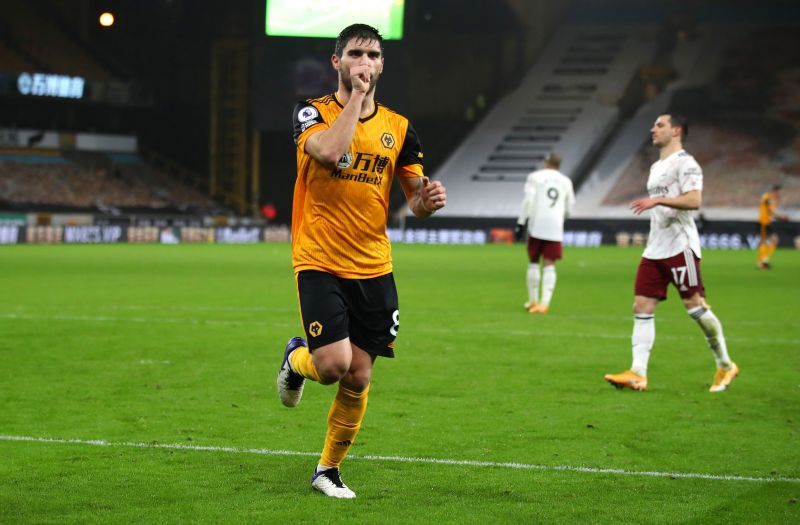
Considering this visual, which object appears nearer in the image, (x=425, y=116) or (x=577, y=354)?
(x=577, y=354)

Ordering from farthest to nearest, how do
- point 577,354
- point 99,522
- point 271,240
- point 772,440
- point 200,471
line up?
1. point 271,240
2. point 577,354
3. point 772,440
4. point 200,471
5. point 99,522

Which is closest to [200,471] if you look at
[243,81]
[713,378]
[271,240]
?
[713,378]

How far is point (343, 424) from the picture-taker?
5.88 meters

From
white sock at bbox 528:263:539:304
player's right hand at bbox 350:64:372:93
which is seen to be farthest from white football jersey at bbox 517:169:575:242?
player's right hand at bbox 350:64:372:93

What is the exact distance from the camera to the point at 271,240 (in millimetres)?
46438

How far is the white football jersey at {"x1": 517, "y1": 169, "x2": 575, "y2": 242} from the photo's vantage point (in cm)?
1625

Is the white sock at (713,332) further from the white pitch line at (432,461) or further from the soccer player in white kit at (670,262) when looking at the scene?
the white pitch line at (432,461)

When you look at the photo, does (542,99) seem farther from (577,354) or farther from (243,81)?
(577,354)

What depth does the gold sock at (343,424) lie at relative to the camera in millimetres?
5859

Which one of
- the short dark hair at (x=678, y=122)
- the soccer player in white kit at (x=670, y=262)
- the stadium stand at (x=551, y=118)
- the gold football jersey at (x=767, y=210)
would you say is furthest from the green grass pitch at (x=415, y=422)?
the stadium stand at (x=551, y=118)

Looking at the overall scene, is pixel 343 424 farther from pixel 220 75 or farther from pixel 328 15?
pixel 220 75

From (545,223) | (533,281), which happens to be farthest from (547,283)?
(545,223)

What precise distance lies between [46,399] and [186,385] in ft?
3.83

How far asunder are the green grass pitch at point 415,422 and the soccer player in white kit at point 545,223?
438mm
